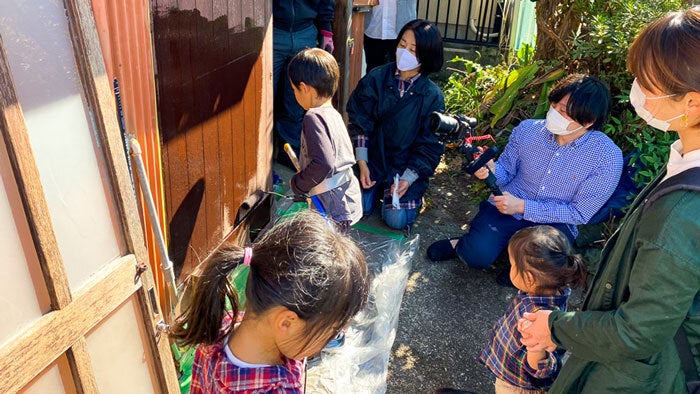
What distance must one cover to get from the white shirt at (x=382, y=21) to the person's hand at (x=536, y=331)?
4.12 meters

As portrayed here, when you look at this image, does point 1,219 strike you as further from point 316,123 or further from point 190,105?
point 316,123

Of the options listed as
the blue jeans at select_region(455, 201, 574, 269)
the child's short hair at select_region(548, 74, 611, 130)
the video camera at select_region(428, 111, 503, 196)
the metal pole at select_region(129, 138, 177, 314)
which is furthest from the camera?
the blue jeans at select_region(455, 201, 574, 269)

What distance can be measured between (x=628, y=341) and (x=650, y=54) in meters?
0.79

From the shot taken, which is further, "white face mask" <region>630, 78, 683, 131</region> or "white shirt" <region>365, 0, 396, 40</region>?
"white shirt" <region>365, 0, 396, 40</region>

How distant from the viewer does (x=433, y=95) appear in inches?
150

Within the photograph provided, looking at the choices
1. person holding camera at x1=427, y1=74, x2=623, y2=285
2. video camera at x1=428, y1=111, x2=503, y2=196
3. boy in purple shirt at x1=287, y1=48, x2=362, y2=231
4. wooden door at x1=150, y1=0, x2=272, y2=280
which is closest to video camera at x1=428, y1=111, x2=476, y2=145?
video camera at x1=428, y1=111, x2=503, y2=196

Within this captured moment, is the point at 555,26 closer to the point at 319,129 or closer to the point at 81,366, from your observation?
the point at 319,129

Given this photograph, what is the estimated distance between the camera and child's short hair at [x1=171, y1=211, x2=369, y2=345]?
54.2 inches

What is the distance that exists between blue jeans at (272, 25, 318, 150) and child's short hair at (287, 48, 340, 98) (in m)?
1.50

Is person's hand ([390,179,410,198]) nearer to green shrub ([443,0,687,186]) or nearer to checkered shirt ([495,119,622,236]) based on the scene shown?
checkered shirt ([495,119,622,236])

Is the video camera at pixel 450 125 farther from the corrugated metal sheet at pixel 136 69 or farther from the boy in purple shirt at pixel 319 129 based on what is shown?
the corrugated metal sheet at pixel 136 69

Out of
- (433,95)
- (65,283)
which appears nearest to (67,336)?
(65,283)

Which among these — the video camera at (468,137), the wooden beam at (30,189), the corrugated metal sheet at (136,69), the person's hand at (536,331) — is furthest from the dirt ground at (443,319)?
the wooden beam at (30,189)

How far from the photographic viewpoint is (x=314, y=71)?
2.81 m
